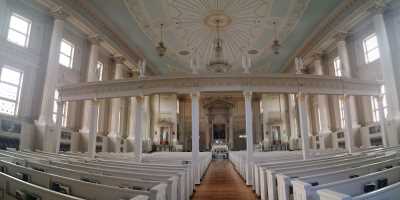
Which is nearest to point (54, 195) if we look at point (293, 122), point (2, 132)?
point (2, 132)

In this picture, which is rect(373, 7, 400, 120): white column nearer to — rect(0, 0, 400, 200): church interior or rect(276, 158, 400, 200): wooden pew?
rect(0, 0, 400, 200): church interior

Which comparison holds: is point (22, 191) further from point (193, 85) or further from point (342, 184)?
point (193, 85)

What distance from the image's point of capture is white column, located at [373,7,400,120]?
9.45 metres

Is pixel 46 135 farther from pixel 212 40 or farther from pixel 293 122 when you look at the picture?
pixel 293 122

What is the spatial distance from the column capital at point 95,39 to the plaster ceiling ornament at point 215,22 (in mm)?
2480

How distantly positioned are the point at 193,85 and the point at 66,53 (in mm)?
8889

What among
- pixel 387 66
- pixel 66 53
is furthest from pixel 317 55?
pixel 66 53

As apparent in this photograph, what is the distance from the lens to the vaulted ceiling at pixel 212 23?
1065 cm

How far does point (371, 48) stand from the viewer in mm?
11867

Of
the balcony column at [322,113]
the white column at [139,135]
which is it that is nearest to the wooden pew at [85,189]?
the white column at [139,135]

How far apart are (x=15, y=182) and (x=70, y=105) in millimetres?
11205

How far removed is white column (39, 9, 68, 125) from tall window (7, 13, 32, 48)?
1003mm

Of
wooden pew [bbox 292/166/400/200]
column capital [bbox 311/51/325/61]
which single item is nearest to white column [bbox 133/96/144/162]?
wooden pew [bbox 292/166/400/200]

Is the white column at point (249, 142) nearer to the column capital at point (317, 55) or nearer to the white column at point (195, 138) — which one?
the white column at point (195, 138)
